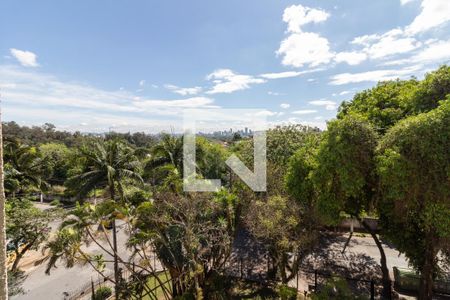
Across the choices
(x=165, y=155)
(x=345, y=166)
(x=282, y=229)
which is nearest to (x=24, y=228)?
(x=165, y=155)

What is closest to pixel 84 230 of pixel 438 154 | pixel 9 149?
pixel 438 154

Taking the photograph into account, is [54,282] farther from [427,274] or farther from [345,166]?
[427,274]

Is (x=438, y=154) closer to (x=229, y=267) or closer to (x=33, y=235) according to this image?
A: (x=229, y=267)

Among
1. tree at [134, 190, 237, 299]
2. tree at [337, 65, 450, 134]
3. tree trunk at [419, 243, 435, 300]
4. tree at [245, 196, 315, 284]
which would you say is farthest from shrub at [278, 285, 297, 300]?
tree at [337, 65, 450, 134]

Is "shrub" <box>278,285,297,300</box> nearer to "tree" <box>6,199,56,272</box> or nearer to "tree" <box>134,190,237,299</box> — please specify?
"tree" <box>134,190,237,299</box>

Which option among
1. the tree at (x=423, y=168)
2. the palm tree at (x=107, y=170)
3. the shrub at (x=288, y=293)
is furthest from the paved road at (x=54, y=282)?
the tree at (x=423, y=168)

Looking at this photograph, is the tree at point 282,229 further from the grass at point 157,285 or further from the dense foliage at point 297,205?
the grass at point 157,285
